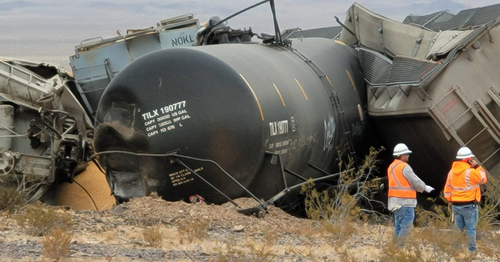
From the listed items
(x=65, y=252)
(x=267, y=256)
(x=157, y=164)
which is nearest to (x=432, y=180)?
(x=157, y=164)

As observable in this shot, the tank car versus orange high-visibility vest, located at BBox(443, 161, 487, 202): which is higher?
the tank car

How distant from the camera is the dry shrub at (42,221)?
985cm

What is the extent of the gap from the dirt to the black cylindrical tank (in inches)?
14.3

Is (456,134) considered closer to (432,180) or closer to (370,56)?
(432,180)

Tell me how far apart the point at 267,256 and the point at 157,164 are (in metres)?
3.04

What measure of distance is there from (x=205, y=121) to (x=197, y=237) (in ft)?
5.36

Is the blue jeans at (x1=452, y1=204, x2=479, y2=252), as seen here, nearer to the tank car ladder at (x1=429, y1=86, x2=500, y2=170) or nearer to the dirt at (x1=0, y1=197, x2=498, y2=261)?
the dirt at (x1=0, y1=197, x2=498, y2=261)

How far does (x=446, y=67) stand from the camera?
13.0 metres

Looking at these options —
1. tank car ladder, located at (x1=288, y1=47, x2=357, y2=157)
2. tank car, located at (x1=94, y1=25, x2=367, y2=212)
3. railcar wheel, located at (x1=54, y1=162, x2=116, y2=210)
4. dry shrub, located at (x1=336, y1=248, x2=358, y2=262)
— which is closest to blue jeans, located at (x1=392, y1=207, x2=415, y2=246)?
tank car, located at (x1=94, y1=25, x2=367, y2=212)

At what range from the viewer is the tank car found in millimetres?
10867

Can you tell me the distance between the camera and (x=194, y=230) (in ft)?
32.6

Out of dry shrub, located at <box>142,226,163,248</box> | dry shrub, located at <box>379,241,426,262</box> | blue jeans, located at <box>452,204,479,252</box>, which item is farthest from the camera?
blue jeans, located at <box>452,204,479,252</box>

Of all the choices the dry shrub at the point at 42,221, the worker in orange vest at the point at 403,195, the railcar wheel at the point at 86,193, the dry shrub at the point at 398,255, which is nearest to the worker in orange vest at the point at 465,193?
the worker in orange vest at the point at 403,195

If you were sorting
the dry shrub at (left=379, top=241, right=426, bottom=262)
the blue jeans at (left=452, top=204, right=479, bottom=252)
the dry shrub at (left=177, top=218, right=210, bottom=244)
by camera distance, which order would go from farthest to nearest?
the blue jeans at (left=452, top=204, right=479, bottom=252), the dry shrub at (left=177, top=218, right=210, bottom=244), the dry shrub at (left=379, top=241, right=426, bottom=262)
